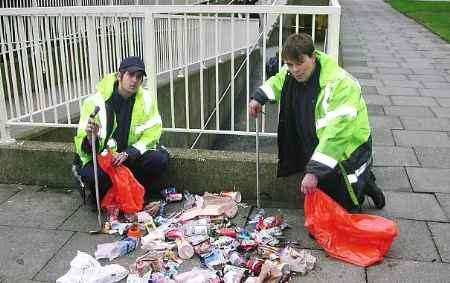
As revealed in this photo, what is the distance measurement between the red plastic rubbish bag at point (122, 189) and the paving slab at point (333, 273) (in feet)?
4.97

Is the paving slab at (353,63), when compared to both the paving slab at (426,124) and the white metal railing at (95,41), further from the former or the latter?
the white metal railing at (95,41)

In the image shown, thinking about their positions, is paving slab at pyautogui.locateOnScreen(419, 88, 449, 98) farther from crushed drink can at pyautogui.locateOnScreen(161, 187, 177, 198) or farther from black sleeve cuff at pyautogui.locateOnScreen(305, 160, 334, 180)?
black sleeve cuff at pyautogui.locateOnScreen(305, 160, 334, 180)

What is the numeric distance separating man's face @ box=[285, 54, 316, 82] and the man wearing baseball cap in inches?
48.0

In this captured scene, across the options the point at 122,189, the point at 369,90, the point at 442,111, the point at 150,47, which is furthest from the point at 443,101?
the point at 122,189

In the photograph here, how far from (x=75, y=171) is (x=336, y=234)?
216cm

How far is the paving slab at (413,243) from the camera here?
368cm

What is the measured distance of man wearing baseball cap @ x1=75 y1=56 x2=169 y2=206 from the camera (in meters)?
4.15

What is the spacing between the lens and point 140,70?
13.5 ft

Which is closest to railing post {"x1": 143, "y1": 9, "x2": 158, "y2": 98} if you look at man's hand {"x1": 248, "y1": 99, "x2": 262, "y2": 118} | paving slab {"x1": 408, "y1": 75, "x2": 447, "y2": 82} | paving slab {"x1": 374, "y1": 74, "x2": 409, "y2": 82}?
man's hand {"x1": 248, "y1": 99, "x2": 262, "y2": 118}

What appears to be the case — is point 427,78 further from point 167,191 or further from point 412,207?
point 167,191

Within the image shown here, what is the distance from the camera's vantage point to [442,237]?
12.8 ft

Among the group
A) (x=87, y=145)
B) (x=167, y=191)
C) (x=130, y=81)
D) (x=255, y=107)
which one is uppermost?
(x=130, y=81)

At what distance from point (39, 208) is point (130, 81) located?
1.40 metres

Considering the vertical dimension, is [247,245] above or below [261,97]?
below
